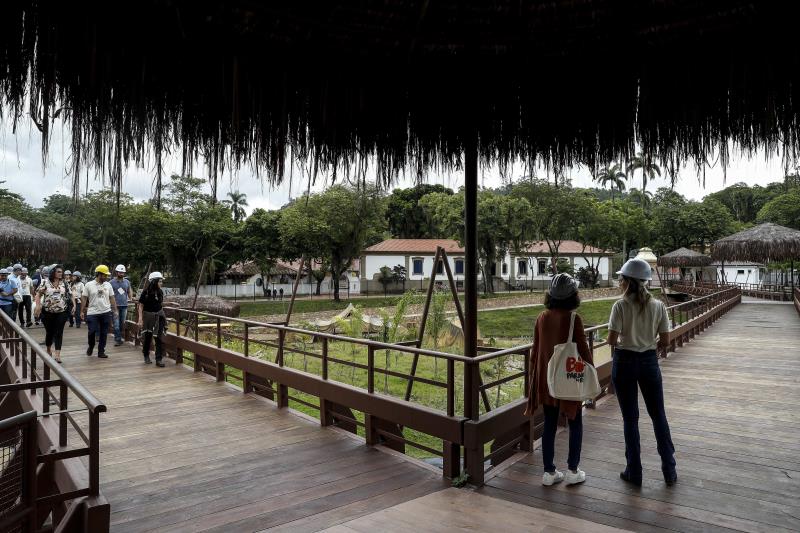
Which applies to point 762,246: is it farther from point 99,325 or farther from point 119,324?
point 99,325

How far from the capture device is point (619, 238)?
122ft

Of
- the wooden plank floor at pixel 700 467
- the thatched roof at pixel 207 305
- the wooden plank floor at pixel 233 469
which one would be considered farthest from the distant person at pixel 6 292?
the wooden plank floor at pixel 700 467

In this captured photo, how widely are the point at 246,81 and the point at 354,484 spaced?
2.77m

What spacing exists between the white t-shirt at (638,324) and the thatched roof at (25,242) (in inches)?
618

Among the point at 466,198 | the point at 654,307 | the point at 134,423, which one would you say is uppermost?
the point at 466,198

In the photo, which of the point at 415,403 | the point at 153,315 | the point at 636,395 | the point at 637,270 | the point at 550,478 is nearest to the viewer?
the point at 637,270

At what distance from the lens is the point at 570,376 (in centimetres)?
329

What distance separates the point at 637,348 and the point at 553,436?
0.81m

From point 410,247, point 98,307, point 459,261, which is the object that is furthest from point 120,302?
point 459,261

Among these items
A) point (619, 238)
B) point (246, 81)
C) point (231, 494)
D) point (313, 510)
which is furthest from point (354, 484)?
point (619, 238)

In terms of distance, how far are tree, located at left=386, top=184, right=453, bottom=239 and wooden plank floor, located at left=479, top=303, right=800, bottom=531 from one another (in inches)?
1600

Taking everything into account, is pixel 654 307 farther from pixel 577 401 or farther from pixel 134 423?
pixel 134 423

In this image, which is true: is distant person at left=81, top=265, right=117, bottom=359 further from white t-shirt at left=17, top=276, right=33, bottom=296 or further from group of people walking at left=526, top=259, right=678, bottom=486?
group of people walking at left=526, top=259, right=678, bottom=486

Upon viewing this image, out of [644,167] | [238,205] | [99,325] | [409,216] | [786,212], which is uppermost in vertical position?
[238,205]
